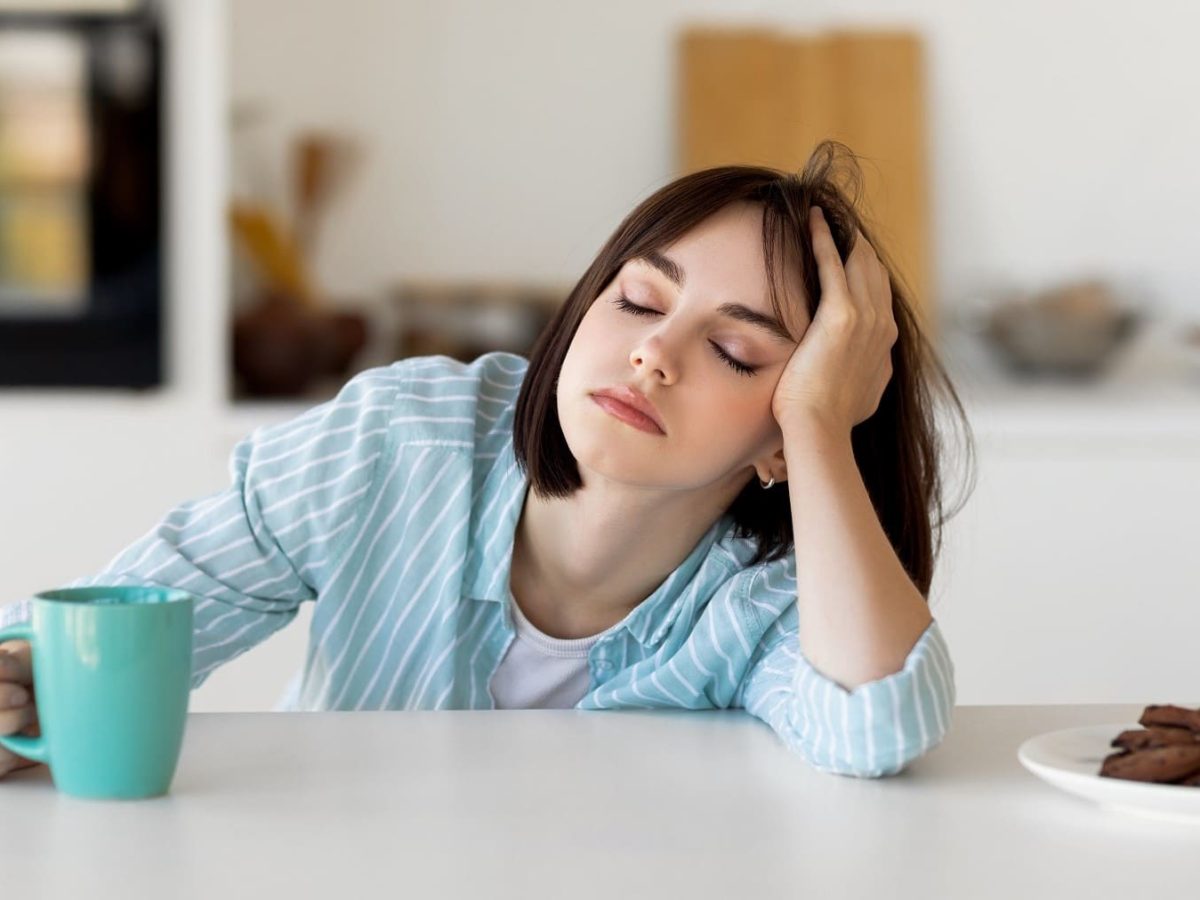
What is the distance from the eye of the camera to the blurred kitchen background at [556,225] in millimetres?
2559

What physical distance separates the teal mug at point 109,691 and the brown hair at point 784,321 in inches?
18.6

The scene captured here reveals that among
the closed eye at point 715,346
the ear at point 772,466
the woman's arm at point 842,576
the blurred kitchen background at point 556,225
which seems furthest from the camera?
the blurred kitchen background at point 556,225

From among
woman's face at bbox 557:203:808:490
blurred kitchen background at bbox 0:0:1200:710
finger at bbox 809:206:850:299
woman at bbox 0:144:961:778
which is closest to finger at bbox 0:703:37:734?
woman at bbox 0:144:961:778

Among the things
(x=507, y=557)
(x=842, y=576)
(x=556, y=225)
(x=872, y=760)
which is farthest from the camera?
(x=556, y=225)

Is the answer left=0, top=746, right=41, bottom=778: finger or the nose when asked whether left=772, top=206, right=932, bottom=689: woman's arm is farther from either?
left=0, top=746, right=41, bottom=778: finger

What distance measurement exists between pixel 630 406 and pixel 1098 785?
409 millimetres

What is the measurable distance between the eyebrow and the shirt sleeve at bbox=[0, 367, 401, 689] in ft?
0.86

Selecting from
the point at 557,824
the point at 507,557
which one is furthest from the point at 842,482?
the point at 557,824

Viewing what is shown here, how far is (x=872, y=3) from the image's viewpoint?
3119 millimetres

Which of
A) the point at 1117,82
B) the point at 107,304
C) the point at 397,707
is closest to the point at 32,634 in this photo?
the point at 397,707

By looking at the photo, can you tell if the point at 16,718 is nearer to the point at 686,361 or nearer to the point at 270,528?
the point at 270,528

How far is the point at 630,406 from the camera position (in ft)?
3.67

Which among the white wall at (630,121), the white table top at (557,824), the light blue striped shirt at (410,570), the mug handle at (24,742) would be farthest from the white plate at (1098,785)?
the white wall at (630,121)

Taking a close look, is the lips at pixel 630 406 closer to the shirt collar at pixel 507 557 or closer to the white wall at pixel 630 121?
the shirt collar at pixel 507 557
